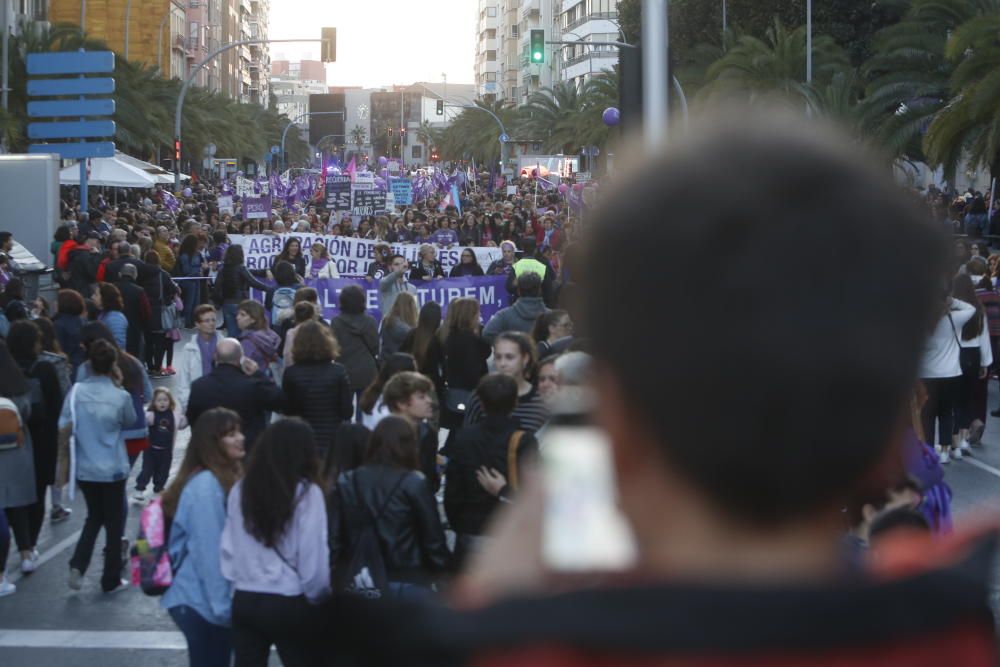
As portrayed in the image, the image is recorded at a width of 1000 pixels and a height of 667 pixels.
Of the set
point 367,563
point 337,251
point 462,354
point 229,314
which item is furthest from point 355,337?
point 337,251

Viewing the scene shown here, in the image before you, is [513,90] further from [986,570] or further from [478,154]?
[986,570]

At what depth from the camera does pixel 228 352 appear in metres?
8.80

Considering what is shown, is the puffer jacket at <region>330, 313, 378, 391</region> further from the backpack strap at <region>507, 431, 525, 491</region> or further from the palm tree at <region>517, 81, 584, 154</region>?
the palm tree at <region>517, 81, 584, 154</region>

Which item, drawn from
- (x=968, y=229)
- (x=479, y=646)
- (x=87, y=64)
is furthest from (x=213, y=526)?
(x=968, y=229)

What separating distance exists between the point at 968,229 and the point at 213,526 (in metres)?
35.6

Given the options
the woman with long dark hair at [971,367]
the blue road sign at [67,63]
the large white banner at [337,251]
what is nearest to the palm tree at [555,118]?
the blue road sign at [67,63]

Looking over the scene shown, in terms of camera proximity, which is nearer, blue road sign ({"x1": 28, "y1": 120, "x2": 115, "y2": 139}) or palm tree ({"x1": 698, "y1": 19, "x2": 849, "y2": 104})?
blue road sign ({"x1": 28, "y1": 120, "x2": 115, "y2": 139})

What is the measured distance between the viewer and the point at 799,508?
100 centimetres

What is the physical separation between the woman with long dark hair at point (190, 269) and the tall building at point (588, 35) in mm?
77415

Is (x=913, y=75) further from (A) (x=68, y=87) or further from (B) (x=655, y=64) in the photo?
(B) (x=655, y=64)

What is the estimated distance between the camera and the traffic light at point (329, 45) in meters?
43.2

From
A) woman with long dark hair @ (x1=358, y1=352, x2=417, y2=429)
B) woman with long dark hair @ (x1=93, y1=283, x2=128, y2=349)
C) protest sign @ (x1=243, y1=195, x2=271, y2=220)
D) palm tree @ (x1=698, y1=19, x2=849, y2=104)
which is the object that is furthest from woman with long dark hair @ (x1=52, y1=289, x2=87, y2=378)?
palm tree @ (x1=698, y1=19, x2=849, y2=104)

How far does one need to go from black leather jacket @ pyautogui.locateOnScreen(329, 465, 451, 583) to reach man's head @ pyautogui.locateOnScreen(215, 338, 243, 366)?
2866 millimetres

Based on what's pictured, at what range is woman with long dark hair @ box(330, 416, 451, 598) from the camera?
602 centimetres
